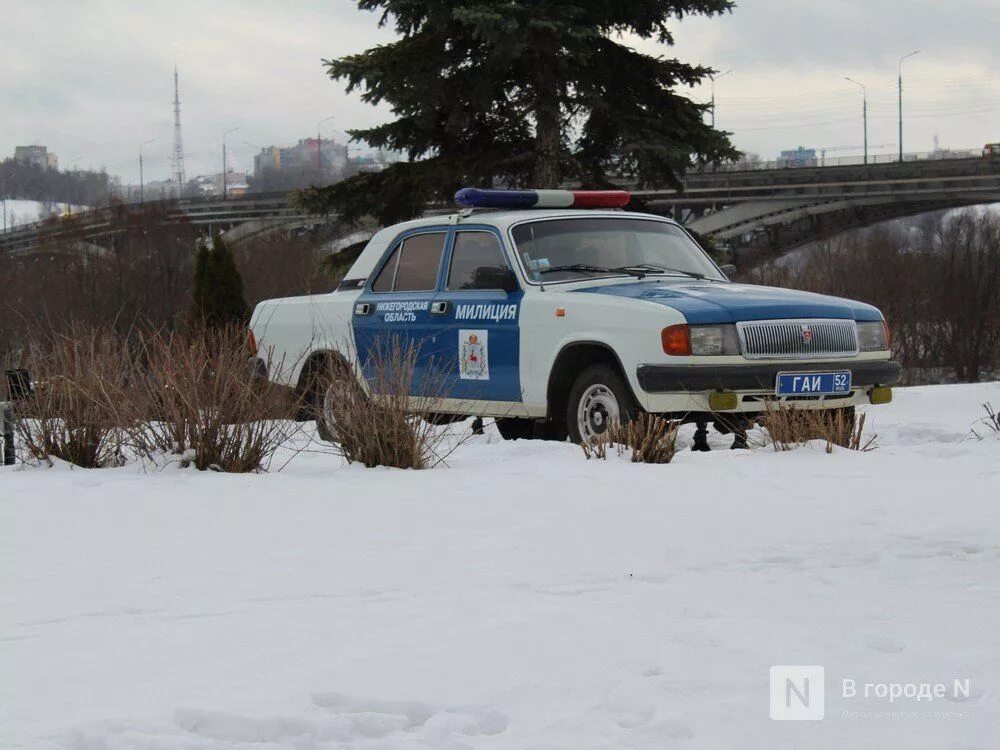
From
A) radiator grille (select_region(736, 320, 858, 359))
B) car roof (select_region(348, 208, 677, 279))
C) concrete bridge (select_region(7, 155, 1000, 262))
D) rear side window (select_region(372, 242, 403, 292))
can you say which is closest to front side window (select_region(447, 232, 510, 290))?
car roof (select_region(348, 208, 677, 279))

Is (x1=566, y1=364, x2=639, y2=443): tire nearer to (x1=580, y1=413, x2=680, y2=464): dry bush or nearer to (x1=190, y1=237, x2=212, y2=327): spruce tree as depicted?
(x1=580, y1=413, x2=680, y2=464): dry bush

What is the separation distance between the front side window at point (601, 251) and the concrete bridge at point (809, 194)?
3838 cm

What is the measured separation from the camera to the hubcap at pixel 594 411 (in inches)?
329

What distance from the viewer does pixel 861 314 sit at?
8625mm

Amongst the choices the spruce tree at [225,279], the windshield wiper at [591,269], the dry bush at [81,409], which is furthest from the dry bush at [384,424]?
the spruce tree at [225,279]

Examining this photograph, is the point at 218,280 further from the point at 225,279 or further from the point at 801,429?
the point at 801,429

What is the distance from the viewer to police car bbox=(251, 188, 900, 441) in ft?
26.2

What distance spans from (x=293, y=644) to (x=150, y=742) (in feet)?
2.71

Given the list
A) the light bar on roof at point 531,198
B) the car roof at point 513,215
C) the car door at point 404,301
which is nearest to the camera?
the car roof at point 513,215

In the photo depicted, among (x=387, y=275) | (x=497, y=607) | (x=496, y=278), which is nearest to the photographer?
(x=497, y=607)

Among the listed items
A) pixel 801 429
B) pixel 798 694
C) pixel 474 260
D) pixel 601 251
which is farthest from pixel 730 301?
pixel 798 694

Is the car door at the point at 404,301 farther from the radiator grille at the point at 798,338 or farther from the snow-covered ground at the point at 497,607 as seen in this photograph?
the snow-covered ground at the point at 497,607

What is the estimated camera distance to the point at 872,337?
341 inches

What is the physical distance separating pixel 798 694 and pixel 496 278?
5.92 metres
